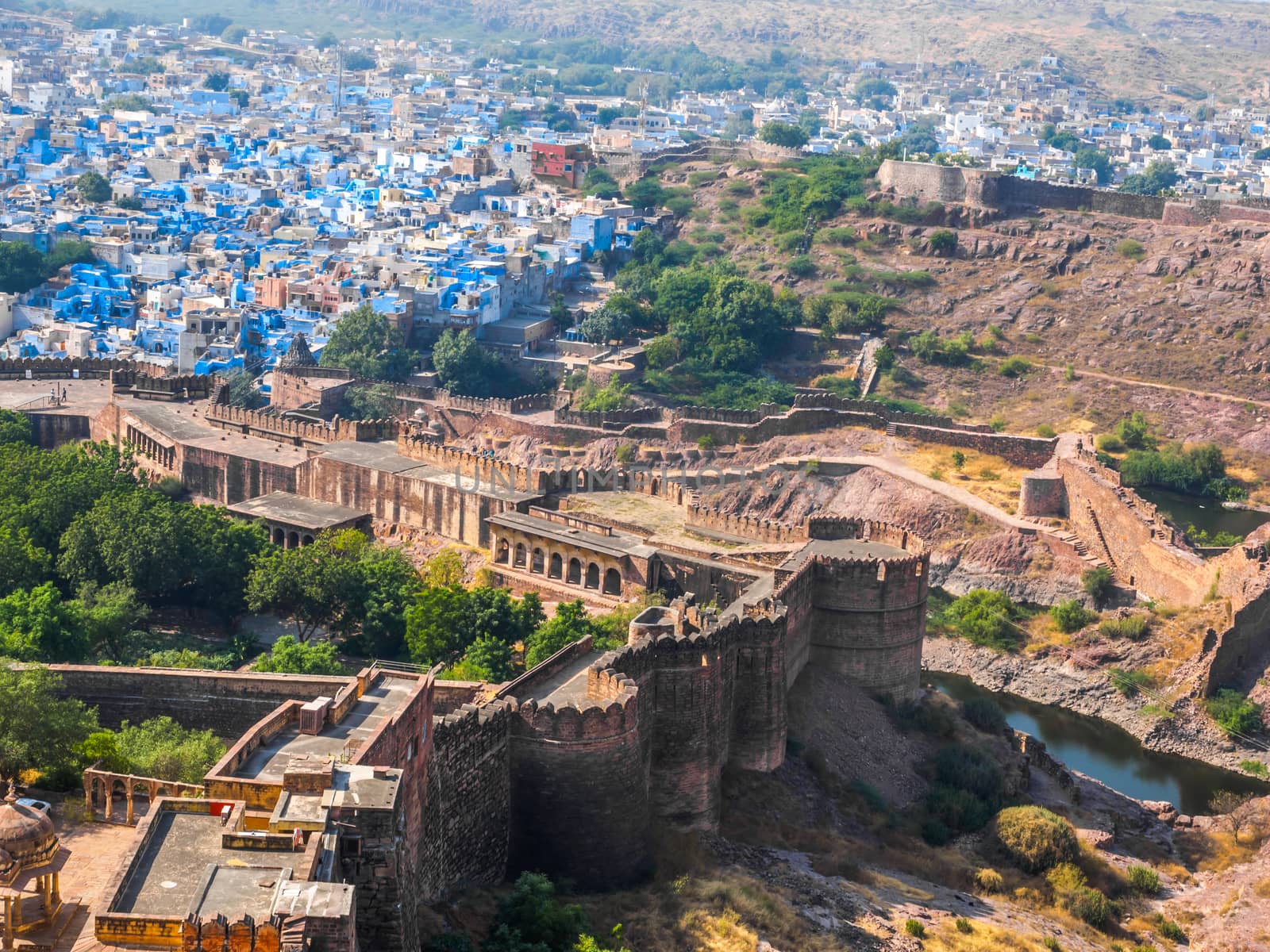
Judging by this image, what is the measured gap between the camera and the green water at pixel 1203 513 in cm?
5003

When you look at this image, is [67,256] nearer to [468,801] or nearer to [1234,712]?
[1234,712]

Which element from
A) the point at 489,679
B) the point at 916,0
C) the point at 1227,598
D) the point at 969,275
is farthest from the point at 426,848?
the point at 916,0

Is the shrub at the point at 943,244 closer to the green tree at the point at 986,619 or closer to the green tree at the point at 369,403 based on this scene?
the green tree at the point at 369,403

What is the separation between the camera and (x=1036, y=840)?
29.9 meters

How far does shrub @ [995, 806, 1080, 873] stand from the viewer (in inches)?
1173

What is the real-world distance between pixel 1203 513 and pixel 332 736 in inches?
1357

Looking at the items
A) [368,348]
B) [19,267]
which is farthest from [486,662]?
[19,267]

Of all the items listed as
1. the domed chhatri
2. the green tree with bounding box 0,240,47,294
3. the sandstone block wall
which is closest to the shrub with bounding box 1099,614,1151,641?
the sandstone block wall

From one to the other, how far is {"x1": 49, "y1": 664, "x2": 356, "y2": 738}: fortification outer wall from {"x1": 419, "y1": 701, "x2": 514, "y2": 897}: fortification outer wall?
9.50 feet

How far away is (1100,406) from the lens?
57656mm

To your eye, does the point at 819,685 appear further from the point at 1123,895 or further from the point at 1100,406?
the point at 1100,406

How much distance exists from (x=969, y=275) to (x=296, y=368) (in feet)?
78.4

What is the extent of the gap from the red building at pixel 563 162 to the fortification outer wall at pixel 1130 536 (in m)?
45.3

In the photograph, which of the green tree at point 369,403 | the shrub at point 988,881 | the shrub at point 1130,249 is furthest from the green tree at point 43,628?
the shrub at point 1130,249
